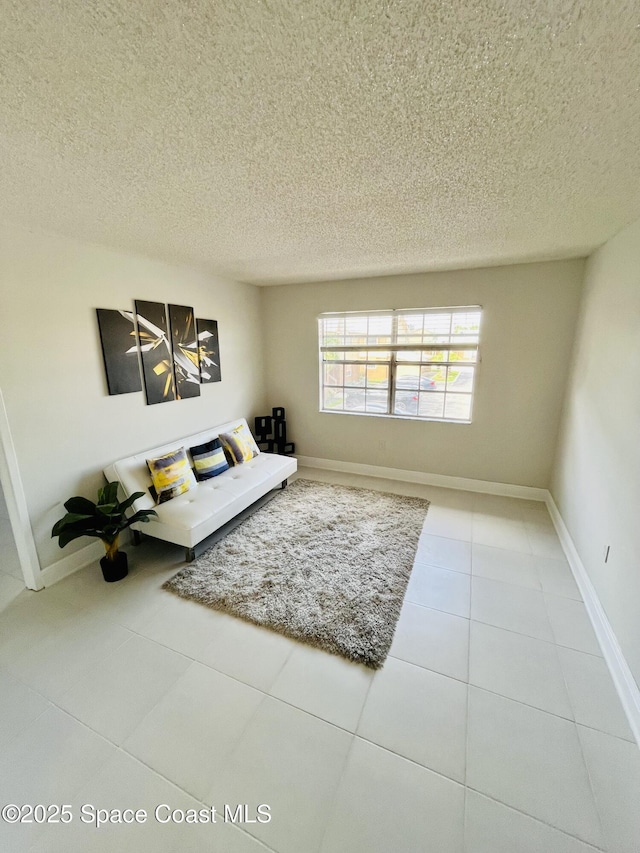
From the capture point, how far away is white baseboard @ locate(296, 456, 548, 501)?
358 centimetres

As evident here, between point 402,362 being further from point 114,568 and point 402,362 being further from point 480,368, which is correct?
point 114,568

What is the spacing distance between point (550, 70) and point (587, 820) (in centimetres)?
242

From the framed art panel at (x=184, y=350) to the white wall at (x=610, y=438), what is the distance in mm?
3474

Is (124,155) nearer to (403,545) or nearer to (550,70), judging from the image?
(550,70)

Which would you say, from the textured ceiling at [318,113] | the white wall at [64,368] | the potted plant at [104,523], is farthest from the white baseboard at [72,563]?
the textured ceiling at [318,113]

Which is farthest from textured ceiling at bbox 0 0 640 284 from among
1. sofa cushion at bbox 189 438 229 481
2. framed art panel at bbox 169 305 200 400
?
sofa cushion at bbox 189 438 229 481

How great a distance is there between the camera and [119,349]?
8.79 ft

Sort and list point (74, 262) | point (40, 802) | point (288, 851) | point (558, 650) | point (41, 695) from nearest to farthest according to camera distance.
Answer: point (288, 851) → point (40, 802) → point (41, 695) → point (558, 650) → point (74, 262)

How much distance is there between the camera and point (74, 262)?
235 centimetres

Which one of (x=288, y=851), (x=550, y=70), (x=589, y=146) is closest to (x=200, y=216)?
(x=550, y=70)

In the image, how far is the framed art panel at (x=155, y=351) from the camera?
112 inches

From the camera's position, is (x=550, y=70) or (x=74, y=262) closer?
(x=550, y=70)

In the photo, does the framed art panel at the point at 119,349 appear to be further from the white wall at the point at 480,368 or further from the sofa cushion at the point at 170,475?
the white wall at the point at 480,368

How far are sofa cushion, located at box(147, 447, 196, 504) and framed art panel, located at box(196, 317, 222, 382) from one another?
1.02 m
